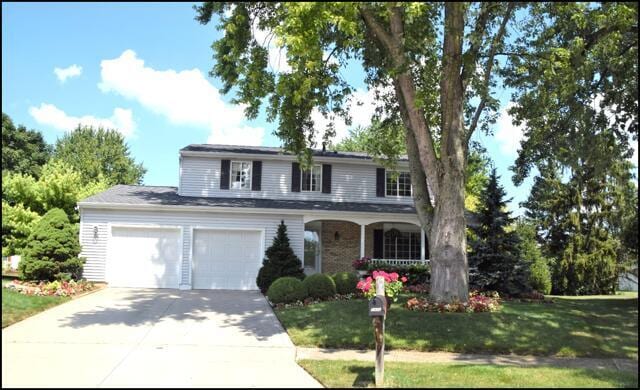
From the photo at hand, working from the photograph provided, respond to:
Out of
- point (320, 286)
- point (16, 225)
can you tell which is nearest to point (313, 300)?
point (320, 286)

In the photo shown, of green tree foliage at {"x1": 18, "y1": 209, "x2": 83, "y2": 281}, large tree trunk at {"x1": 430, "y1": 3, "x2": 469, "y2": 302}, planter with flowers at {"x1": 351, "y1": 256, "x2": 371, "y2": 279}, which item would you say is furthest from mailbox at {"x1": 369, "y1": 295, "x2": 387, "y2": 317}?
green tree foliage at {"x1": 18, "y1": 209, "x2": 83, "y2": 281}

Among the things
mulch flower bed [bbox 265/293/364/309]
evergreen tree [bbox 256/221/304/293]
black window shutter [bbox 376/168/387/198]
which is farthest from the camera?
black window shutter [bbox 376/168/387/198]

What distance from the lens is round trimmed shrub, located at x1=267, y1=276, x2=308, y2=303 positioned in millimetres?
14586

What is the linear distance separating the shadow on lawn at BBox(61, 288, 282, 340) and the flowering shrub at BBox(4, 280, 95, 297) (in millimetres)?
1144

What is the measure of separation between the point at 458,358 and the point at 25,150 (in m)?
36.3

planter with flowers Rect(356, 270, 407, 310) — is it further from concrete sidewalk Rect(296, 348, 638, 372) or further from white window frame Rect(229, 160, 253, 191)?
white window frame Rect(229, 160, 253, 191)

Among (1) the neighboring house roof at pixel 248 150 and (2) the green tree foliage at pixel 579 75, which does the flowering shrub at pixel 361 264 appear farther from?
(2) the green tree foliage at pixel 579 75

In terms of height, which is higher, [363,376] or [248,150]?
[248,150]

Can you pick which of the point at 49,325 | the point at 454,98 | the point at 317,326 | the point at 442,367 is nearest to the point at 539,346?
the point at 442,367

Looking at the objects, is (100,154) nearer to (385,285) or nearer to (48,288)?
(48,288)

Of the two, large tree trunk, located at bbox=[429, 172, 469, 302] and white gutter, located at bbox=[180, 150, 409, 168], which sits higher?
white gutter, located at bbox=[180, 150, 409, 168]

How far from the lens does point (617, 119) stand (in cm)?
1456

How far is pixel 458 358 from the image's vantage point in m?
9.30

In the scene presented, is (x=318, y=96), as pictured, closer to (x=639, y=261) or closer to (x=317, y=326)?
(x=317, y=326)
